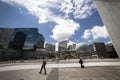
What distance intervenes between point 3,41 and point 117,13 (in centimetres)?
10671

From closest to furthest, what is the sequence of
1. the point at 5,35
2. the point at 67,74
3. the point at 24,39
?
the point at 67,74 → the point at 24,39 → the point at 5,35

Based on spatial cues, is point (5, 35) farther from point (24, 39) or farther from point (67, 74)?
point (67, 74)

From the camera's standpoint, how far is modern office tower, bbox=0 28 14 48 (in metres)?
104

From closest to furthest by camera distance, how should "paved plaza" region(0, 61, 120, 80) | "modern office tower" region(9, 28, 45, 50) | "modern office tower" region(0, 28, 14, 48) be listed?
"paved plaza" region(0, 61, 120, 80) < "modern office tower" region(0, 28, 14, 48) < "modern office tower" region(9, 28, 45, 50)

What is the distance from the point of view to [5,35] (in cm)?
10931

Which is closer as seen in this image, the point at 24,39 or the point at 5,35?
the point at 24,39

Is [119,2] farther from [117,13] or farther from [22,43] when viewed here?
[22,43]

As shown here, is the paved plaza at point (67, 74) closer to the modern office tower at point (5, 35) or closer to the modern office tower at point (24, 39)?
the modern office tower at point (24, 39)

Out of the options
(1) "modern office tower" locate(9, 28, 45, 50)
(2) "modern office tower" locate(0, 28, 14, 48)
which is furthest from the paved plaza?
(2) "modern office tower" locate(0, 28, 14, 48)

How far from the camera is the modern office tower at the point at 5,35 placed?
343ft

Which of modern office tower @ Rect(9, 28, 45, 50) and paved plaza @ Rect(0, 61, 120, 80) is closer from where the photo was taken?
paved plaza @ Rect(0, 61, 120, 80)

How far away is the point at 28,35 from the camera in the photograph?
108 m

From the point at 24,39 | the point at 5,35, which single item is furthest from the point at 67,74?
the point at 5,35

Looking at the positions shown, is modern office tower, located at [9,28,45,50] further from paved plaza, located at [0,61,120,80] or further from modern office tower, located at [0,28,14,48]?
paved plaza, located at [0,61,120,80]
